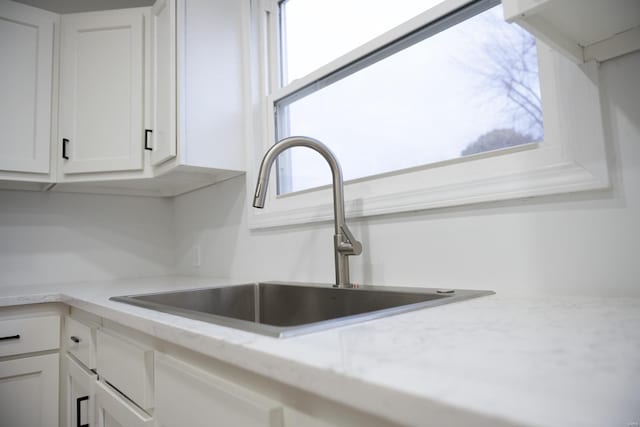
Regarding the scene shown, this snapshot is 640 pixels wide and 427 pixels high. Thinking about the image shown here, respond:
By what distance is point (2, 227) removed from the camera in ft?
6.08

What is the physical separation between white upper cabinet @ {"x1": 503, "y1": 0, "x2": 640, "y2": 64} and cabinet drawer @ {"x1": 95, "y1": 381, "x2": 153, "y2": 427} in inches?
38.8

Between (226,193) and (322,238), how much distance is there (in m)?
0.70

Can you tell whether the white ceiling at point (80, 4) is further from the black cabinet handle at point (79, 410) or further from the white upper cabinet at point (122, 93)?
the black cabinet handle at point (79, 410)

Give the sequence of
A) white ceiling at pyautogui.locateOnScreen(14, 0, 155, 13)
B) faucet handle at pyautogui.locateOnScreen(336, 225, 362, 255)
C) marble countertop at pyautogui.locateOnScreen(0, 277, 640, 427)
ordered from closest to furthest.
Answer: marble countertop at pyautogui.locateOnScreen(0, 277, 640, 427), faucet handle at pyautogui.locateOnScreen(336, 225, 362, 255), white ceiling at pyautogui.locateOnScreen(14, 0, 155, 13)

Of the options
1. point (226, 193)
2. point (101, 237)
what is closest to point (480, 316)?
point (226, 193)

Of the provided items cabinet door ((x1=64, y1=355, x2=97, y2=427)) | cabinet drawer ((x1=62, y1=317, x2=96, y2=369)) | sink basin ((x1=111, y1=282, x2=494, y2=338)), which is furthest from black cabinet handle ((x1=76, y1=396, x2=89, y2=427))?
sink basin ((x1=111, y1=282, x2=494, y2=338))

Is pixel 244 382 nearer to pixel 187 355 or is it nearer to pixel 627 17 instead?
pixel 187 355

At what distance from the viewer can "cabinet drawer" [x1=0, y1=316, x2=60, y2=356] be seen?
4.49 ft

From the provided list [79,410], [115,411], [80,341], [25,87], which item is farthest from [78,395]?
[25,87]

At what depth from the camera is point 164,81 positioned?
Result: 1609 millimetres

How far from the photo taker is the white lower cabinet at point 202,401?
52 centimetres

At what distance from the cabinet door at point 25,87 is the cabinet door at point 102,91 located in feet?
0.21

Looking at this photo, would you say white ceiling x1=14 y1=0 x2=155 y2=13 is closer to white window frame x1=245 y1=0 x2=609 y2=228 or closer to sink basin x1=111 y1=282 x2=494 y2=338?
white window frame x1=245 y1=0 x2=609 y2=228

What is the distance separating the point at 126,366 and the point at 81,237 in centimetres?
142
